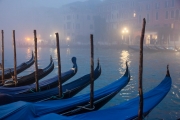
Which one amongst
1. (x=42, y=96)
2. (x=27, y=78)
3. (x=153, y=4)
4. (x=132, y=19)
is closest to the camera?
(x=42, y=96)

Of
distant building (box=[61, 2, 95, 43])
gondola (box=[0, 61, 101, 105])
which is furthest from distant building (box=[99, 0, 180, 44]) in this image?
gondola (box=[0, 61, 101, 105])

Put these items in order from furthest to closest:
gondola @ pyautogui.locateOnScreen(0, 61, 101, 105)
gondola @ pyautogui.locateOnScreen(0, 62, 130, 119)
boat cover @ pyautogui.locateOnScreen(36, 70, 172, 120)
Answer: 1. gondola @ pyautogui.locateOnScreen(0, 61, 101, 105)
2. boat cover @ pyautogui.locateOnScreen(36, 70, 172, 120)
3. gondola @ pyautogui.locateOnScreen(0, 62, 130, 119)

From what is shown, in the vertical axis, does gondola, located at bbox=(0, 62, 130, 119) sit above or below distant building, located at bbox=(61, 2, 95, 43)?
below

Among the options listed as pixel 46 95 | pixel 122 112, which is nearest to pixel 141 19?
pixel 46 95

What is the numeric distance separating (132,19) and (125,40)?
4.05 meters

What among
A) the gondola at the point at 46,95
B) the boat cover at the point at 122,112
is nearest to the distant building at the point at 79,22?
the gondola at the point at 46,95

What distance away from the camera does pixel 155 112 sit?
22.8 ft

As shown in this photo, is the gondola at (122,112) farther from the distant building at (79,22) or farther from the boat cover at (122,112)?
the distant building at (79,22)

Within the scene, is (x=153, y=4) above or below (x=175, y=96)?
above

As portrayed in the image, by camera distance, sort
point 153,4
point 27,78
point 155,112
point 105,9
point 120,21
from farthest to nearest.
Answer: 1. point 105,9
2. point 120,21
3. point 153,4
4. point 27,78
5. point 155,112

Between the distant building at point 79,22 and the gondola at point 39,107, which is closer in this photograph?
the gondola at point 39,107

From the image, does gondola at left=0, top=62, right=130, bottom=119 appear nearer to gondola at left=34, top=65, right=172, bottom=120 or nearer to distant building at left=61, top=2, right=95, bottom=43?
gondola at left=34, top=65, right=172, bottom=120

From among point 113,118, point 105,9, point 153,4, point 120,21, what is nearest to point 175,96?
point 113,118

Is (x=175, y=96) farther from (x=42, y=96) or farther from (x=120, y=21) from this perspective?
(x=120, y=21)
